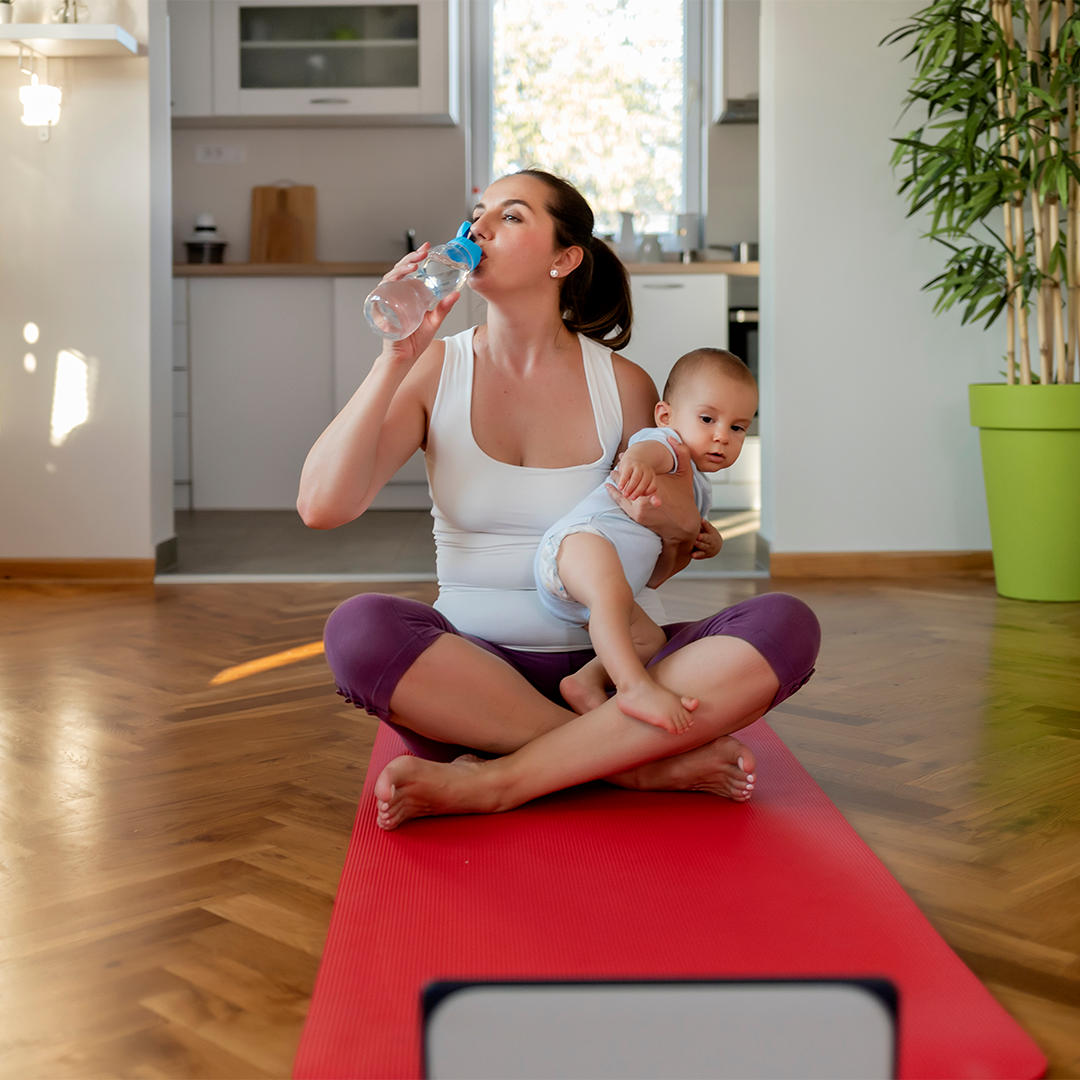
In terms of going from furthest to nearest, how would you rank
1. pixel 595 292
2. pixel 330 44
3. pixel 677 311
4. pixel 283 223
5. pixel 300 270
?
1. pixel 283 223
2. pixel 330 44
3. pixel 300 270
4. pixel 677 311
5. pixel 595 292

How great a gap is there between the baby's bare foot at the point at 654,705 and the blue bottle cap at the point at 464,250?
53cm

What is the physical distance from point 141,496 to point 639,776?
224 centimetres

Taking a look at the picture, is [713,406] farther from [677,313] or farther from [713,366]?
[677,313]

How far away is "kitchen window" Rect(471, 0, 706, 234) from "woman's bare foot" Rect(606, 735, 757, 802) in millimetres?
4244

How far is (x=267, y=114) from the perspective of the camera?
16.2 ft

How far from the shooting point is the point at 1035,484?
9.62 feet

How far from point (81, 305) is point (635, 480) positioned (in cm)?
237

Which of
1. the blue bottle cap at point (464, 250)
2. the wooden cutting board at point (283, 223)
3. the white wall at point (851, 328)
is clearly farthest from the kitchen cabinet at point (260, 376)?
the blue bottle cap at point (464, 250)

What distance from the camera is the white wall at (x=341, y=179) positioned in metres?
5.18

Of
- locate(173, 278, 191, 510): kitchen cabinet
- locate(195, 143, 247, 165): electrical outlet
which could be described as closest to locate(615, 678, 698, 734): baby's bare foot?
locate(173, 278, 191, 510): kitchen cabinet

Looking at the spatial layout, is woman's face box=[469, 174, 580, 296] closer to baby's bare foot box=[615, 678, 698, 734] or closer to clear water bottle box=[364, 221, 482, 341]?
clear water bottle box=[364, 221, 482, 341]

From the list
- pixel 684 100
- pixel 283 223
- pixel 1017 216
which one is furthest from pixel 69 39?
pixel 684 100

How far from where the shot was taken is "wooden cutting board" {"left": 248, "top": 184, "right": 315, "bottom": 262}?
16.8 ft

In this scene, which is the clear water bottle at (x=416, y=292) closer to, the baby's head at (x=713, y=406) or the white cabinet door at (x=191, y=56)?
the baby's head at (x=713, y=406)
